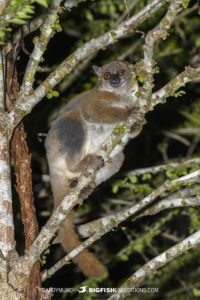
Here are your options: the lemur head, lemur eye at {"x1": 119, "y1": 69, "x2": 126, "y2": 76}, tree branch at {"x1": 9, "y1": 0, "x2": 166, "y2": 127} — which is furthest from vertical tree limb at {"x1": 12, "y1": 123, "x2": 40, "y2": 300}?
lemur eye at {"x1": 119, "y1": 69, "x2": 126, "y2": 76}

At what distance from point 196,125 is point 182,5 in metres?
4.53

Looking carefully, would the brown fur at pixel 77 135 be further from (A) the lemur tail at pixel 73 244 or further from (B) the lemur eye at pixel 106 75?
(B) the lemur eye at pixel 106 75

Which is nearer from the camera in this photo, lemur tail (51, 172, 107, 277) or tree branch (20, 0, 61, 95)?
tree branch (20, 0, 61, 95)

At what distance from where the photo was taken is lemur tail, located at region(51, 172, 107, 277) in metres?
5.50

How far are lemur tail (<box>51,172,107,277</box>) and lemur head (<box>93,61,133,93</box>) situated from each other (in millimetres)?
1230

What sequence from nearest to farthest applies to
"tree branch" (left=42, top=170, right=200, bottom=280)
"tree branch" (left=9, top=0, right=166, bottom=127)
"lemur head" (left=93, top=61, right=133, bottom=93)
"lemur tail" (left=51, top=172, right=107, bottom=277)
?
"tree branch" (left=42, top=170, right=200, bottom=280), "tree branch" (left=9, top=0, right=166, bottom=127), "lemur tail" (left=51, top=172, right=107, bottom=277), "lemur head" (left=93, top=61, right=133, bottom=93)

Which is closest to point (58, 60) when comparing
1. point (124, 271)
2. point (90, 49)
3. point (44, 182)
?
point (44, 182)

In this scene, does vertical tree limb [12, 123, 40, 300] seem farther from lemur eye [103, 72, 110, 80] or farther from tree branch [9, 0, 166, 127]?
lemur eye [103, 72, 110, 80]

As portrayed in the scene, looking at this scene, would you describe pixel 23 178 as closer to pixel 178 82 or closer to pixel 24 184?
pixel 24 184

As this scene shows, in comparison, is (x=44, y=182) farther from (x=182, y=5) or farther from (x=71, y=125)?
(x=182, y=5)

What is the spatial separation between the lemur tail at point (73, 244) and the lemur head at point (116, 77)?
1.23 meters

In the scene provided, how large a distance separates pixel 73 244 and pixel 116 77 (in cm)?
201

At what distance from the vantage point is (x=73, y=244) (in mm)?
5805

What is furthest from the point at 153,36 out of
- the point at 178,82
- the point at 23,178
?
the point at 23,178
